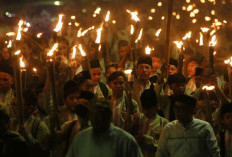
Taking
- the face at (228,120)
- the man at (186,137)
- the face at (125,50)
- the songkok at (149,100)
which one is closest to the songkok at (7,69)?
the face at (125,50)

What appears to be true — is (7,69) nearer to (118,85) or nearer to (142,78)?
(118,85)

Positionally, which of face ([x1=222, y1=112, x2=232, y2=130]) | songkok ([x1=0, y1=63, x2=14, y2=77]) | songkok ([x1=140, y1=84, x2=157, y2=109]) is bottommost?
face ([x1=222, y1=112, x2=232, y2=130])

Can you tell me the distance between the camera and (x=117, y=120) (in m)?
6.67

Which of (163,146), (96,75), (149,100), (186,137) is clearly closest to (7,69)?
(96,75)

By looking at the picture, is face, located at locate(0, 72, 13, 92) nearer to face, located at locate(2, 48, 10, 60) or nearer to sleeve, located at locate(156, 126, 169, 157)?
face, located at locate(2, 48, 10, 60)

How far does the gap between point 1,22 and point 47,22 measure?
419cm

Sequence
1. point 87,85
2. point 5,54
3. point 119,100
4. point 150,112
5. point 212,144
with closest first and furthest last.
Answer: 1. point 212,144
2. point 150,112
3. point 119,100
4. point 87,85
5. point 5,54

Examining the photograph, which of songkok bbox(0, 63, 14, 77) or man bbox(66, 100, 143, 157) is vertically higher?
songkok bbox(0, 63, 14, 77)

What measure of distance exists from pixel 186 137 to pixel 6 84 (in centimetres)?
328

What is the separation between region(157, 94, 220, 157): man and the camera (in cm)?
567

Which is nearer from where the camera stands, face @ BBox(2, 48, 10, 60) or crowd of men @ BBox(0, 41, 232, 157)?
crowd of men @ BBox(0, 41, 232, 157)

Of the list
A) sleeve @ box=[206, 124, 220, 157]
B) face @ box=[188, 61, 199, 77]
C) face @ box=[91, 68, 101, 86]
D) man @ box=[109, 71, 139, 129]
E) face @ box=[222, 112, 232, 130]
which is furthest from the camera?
face @ box=[188, 61, 199, 77]

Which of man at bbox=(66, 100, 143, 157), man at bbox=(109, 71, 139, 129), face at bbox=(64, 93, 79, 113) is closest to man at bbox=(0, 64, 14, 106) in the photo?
face at bbox=(64, 93, 79, 113)

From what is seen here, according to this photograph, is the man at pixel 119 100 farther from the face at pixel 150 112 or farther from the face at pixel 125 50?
the face at pixel 125 50
